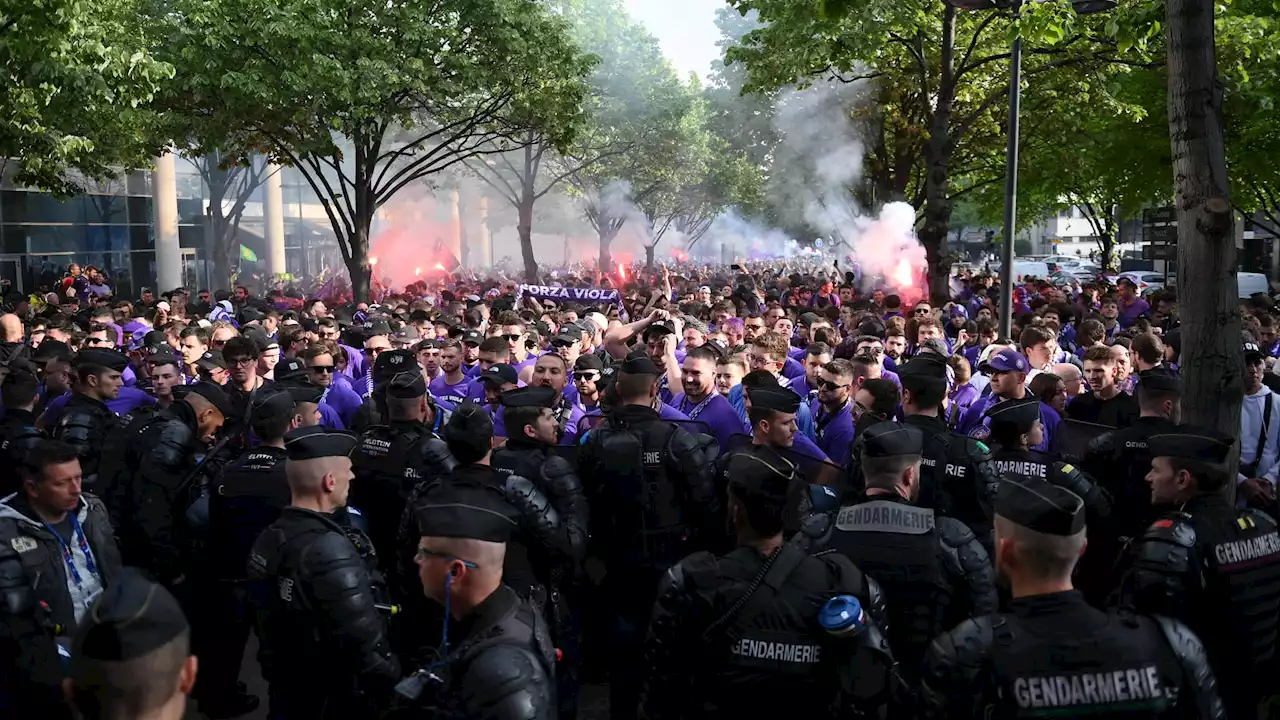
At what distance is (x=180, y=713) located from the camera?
2.88 m

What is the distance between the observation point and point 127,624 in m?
2.78

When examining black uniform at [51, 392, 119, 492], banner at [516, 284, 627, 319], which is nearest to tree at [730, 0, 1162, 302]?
banner at [516, 284, 627, 319]

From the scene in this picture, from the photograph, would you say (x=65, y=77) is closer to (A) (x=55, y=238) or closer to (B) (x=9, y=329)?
(B) (x=9, y=329)

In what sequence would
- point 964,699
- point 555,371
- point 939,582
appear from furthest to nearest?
point 555,371 < point 939,582 < point 964,699

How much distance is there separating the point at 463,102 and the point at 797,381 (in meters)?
16.1

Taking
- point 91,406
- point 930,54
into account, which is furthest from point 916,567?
point 930,54

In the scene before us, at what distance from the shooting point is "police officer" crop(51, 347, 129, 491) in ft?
24.5

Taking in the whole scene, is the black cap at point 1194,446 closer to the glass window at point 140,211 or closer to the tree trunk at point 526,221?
the tree trunk at point 526,221

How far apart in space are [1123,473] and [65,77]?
40.6ft

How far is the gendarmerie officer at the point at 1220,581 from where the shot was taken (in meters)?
4.45

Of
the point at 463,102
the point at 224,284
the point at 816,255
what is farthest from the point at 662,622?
the point at 816,255

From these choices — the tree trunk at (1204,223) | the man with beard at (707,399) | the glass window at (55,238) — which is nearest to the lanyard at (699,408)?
the man with beard at (707,399)

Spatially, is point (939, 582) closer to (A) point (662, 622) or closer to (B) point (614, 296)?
(A) point (662, 622)

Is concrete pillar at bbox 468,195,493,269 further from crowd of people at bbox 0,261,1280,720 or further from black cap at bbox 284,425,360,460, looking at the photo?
black cap at bbox 284,425,360,460
